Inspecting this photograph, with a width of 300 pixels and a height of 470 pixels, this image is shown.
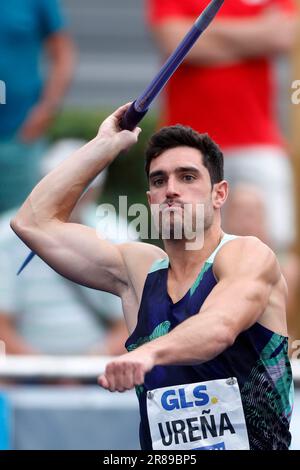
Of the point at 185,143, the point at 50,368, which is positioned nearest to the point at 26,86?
the point at 50,368

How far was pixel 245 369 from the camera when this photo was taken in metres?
4.80

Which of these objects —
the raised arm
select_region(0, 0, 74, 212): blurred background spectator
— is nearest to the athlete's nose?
the raised arm

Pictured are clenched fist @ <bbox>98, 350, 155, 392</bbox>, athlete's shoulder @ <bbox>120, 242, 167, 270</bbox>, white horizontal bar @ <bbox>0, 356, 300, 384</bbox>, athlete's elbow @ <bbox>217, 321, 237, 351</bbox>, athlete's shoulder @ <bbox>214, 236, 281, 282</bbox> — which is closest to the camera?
clenched fist @ <bbox>98, 350, 155, 392</bbox>

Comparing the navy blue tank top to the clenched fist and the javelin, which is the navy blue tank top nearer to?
the javelin

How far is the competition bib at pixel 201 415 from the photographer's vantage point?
15.7 ft

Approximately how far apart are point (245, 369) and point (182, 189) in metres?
0.72

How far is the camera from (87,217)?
24.3ft

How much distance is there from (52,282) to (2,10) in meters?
1.76

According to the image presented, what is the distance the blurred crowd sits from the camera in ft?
24.1

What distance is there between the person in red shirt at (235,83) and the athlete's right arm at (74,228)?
2350 millimetres

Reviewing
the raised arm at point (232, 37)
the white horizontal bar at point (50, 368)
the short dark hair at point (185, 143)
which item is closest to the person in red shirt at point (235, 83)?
the raised arm at point (232, 37)

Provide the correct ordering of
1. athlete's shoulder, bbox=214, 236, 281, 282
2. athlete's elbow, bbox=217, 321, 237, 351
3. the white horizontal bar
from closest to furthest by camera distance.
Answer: athlete's elbow, bbox=217, 321, 237, 351, athlete's shoulder, bbox=214, 236, 281, 282, the white horizontal bar

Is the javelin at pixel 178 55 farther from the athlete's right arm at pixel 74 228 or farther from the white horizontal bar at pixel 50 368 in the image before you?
the white horizontal bar at pixel 50 368
